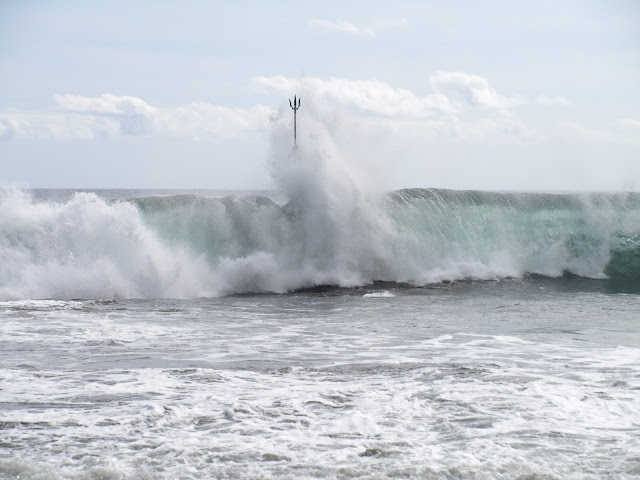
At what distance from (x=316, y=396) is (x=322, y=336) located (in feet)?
12.3

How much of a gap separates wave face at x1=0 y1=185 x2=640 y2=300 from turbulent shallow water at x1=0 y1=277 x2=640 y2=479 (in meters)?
3.38

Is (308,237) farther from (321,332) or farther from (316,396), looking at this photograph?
(316,396)

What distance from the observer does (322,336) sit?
10.8 meters

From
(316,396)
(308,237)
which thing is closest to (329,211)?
(308,237)

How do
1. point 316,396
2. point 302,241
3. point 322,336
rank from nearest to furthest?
point 316,396 < point 322,336 < point 302,241

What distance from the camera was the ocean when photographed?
5.54m

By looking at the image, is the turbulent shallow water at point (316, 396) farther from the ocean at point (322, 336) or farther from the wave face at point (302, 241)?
the wave face at point (302, 241)

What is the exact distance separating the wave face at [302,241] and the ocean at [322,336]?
0.20 feet

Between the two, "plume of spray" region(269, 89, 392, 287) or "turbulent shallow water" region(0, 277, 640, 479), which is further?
"plume of spray" region(269, 89, 392, 287)

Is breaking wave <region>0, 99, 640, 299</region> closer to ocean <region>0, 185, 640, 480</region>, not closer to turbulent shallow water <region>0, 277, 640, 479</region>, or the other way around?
ocean <region>0, 185, 640, 480</region>

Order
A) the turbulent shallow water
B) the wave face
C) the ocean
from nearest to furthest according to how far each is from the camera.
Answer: the turbulent shallow water, the ocean, the wave face

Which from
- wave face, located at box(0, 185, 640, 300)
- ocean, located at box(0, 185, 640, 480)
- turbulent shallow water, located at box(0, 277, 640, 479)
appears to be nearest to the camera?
turbulent shallow water, located at box(0, 277, 640, 479)

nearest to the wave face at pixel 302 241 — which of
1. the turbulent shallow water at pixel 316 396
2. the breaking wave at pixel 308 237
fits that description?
the breaking wave at pixel 308 237

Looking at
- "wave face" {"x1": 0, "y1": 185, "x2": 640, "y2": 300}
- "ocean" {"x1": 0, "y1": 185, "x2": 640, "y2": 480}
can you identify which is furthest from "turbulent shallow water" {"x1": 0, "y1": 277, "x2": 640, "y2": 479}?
"wave face" {"x1": 0, "y1": 185, "x2": 640, "y2": 300}
